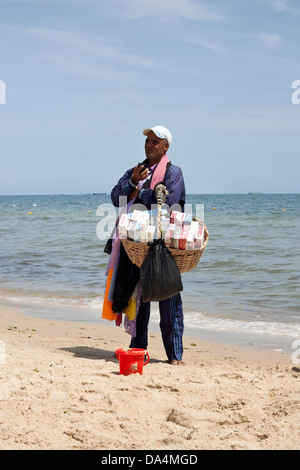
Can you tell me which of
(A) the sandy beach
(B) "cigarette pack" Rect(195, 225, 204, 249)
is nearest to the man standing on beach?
(B) "cigarette pack" Rect(195, 225, 204, 249)

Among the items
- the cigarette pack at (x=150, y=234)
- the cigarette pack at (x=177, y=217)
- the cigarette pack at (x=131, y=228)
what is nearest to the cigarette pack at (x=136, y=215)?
the cigarette pack at (x=131, y=228)

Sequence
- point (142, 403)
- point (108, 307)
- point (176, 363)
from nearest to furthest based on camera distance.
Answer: point (142, 403) < point (108, 307) < point (176, 363)

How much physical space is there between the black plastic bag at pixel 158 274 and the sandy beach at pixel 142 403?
2.01ft

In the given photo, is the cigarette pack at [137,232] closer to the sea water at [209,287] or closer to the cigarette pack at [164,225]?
the cigarette pack at [164,225]

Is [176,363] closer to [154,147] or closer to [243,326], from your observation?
[154,147]

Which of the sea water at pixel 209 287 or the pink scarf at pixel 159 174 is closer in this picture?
the pink scarf at pixel 159 174

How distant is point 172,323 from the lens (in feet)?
14.9

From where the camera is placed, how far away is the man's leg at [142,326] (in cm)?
456

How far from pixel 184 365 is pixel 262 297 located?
3620 millimetres

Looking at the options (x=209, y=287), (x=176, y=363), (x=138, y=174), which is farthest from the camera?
(x=209, y=287)

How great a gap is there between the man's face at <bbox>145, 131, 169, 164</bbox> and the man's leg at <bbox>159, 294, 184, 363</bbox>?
1.12m

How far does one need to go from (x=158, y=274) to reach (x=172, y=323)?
29.7 inches

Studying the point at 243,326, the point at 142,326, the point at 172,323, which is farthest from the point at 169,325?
the point at 243,326

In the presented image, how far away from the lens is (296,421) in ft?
10.3
